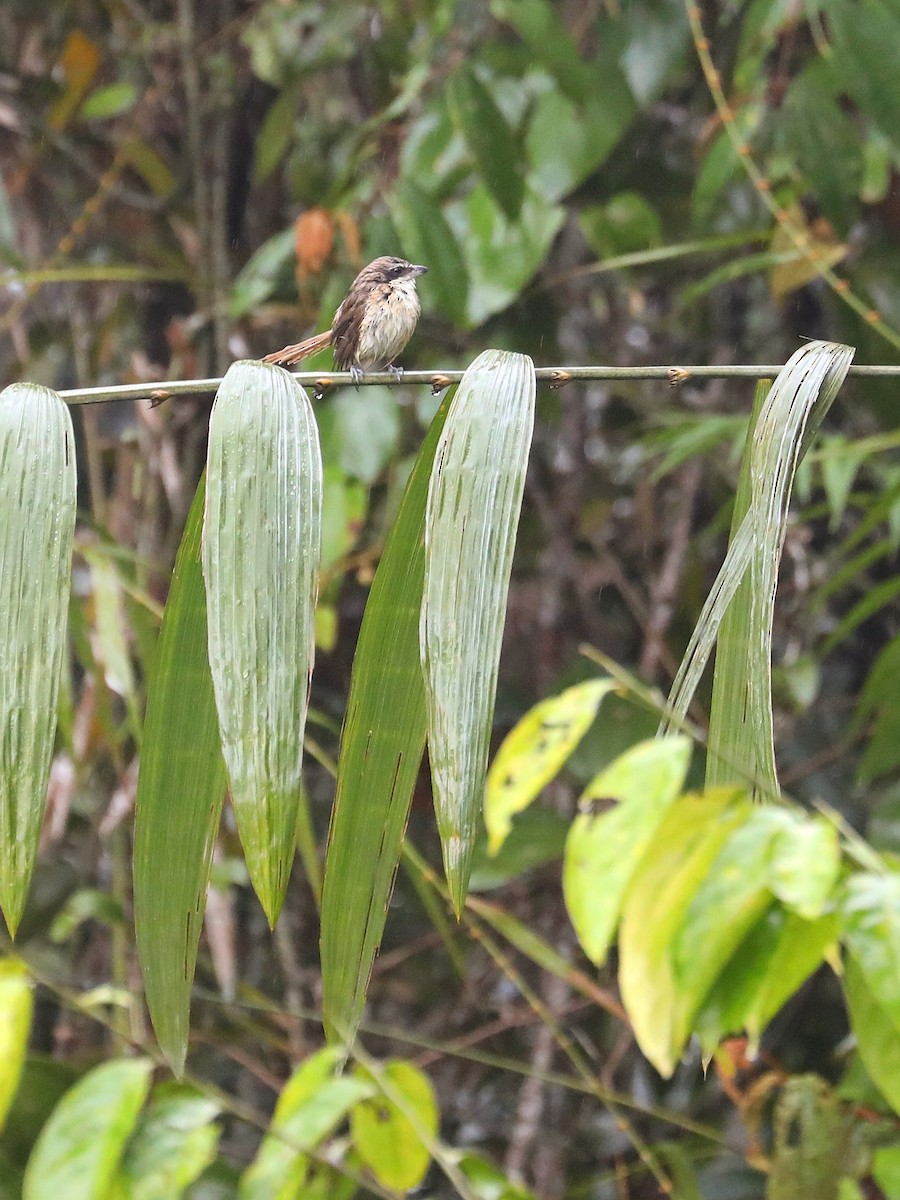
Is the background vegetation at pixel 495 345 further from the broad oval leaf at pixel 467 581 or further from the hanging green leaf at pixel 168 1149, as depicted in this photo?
the broad oval leaf at pixel 467 581

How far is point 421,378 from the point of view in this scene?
3.73 ft

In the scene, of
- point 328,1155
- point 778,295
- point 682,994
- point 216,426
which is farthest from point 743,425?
point 216,426

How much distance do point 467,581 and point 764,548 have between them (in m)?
0.23

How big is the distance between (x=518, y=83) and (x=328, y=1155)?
2.28 meters

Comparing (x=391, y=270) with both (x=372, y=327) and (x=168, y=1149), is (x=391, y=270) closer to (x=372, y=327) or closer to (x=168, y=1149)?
(x=372, y=327)

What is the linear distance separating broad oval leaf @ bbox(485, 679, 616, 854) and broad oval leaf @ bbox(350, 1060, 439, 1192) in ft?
3.21

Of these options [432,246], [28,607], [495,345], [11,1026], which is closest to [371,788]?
[28,607]

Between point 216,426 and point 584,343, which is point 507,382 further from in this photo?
point 584,343

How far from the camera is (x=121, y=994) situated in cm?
260

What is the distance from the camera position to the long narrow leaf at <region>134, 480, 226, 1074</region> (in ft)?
3.37

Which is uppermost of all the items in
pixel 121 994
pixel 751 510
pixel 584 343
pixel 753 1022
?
pixel 584 343

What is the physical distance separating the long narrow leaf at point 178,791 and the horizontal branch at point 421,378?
3.0 inches

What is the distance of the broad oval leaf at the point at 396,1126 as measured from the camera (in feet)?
7.77

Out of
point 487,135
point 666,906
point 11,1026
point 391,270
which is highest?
point 487,135
